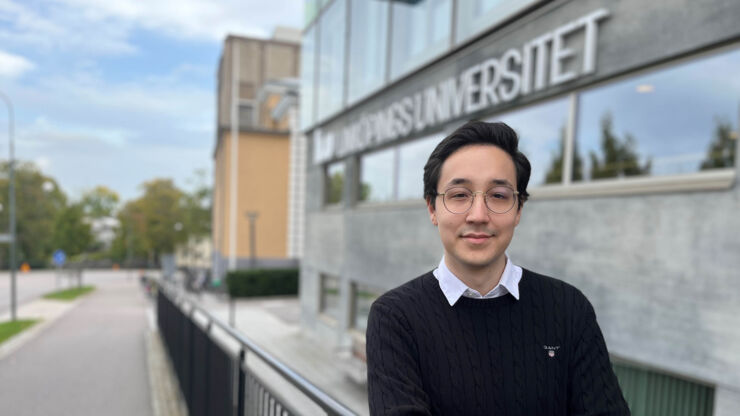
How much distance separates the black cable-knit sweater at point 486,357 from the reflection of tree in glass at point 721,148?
12.5ft

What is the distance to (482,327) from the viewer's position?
50.8 inches

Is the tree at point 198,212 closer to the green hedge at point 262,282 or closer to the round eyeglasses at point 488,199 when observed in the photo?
the green hedge at point 262,282

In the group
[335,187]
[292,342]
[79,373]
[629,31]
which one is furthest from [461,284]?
[292,342]

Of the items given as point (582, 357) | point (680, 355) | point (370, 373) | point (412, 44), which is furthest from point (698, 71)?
point (412, 44)

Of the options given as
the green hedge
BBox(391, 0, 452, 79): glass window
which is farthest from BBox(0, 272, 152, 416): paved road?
the green hedge

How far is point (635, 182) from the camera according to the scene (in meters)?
4.80

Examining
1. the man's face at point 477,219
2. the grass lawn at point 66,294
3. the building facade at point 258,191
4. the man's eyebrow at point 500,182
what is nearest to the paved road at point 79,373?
the man's face at point 477,219

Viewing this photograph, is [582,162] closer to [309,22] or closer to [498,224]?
[498,224]

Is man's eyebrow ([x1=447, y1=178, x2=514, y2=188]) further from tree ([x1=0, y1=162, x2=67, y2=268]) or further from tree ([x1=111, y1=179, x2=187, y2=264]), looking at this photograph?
tree ([x1=0, y1=162, x2=67, y2=268])

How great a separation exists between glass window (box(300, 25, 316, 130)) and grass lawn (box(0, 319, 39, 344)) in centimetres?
956

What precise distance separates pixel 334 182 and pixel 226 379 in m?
10.7

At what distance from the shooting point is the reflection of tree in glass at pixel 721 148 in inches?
165

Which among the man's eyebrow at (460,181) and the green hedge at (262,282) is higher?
the man's eyebrow at (460,181)

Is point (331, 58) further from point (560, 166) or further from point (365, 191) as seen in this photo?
point (560, 166)
